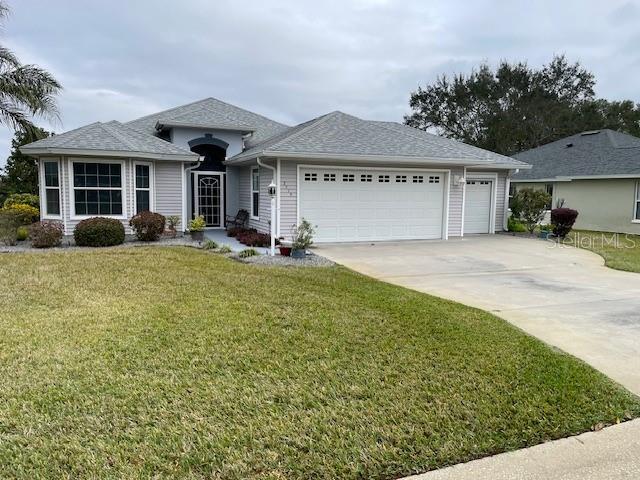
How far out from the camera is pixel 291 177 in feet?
45.6

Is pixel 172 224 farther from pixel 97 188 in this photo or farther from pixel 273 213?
pixel 273 213

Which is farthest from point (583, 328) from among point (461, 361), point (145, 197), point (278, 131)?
point (278, 131)

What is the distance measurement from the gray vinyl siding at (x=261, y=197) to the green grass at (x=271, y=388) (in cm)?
801

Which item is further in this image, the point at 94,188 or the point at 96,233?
the point at 94,188

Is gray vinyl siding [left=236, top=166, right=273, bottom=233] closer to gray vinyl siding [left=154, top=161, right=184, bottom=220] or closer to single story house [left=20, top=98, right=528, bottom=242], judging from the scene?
single story house [left=20, top=98, right=528, bottom=242]

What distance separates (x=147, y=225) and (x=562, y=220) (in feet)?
43.7

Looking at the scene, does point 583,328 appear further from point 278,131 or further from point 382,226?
point 278,131

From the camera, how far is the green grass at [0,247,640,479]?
3.16 metres

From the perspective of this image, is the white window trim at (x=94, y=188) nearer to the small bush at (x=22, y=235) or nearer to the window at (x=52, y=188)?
the window at (x=52, y=188)

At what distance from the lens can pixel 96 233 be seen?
1259 cm

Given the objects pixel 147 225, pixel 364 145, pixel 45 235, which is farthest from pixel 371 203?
pixel 45 235

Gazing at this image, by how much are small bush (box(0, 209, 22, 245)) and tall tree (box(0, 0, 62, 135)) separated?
10.1 feet

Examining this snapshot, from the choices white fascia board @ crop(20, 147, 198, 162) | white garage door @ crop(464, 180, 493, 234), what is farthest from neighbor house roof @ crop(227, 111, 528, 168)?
white fascia board @ crop(20, 147, 198, 162)

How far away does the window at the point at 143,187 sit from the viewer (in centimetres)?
1433
